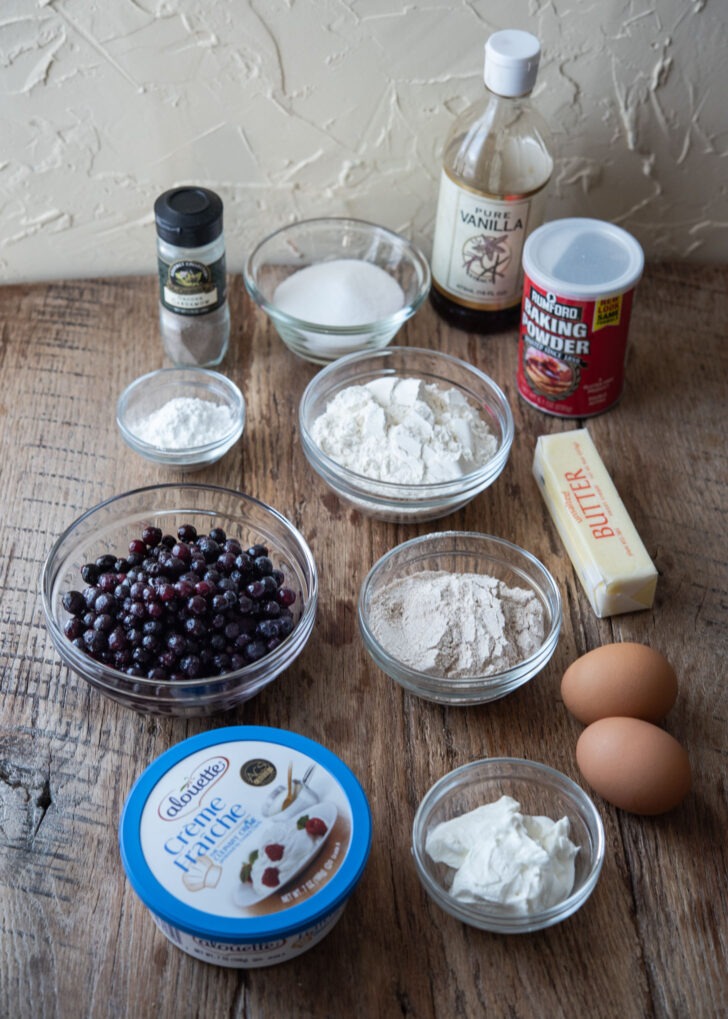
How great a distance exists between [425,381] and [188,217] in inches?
15.0

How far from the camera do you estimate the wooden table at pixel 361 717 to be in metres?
0.95

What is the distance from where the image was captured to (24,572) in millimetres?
1252

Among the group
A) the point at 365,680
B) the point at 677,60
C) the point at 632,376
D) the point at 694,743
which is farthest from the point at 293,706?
the point at 677,60

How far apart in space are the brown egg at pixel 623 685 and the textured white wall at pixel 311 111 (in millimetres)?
798

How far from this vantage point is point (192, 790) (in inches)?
38.7

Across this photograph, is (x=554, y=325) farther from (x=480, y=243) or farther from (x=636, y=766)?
(x=636, y=766)

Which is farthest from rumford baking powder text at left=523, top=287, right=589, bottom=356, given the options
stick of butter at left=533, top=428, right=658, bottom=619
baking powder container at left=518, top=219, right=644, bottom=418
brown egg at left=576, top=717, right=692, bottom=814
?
brown egg at left=576, top=717, right=692, bottom=814

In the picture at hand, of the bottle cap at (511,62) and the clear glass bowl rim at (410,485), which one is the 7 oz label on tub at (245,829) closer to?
the clear glass bowl rim at (410,485)

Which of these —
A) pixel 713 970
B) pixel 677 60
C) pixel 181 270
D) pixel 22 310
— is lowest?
pixel 713 970

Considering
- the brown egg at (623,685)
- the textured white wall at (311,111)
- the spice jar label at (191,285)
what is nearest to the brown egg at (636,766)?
the brown egg at (623,685)

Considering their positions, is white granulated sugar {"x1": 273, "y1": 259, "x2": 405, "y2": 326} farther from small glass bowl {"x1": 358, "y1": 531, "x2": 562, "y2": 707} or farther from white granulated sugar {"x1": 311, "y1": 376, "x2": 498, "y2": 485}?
small glass bowl {"x1": 358, "y1": 531, "x2": 562, "y2": 707}

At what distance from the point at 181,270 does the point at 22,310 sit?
0.32 metres

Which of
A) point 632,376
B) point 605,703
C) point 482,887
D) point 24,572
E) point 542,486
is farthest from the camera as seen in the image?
point 632,376

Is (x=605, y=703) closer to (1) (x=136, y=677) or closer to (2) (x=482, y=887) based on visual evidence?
(2) (x=482, y=887)
